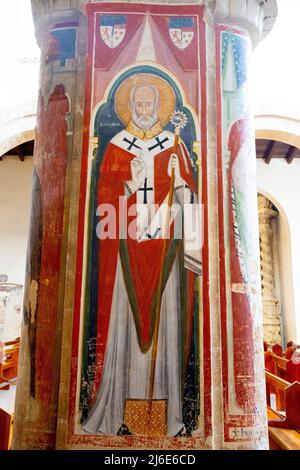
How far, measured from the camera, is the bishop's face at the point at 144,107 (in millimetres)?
3527

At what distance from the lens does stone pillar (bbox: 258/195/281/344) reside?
12.3 m

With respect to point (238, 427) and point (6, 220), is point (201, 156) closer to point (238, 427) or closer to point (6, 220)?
point (238, 427)

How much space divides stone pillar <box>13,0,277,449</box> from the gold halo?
7.9 inches

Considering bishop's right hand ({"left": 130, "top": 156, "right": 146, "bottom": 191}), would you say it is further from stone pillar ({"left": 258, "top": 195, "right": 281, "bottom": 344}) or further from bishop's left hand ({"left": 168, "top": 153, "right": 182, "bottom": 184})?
stone pillar ({"left": 258, "top": 195, "right": 281, "bottom": 344})

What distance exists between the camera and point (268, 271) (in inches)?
511

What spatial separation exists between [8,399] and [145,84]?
4407 millimetres

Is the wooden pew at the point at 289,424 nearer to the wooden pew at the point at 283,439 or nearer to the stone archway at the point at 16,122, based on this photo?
the wooden pew at the point at 283,439

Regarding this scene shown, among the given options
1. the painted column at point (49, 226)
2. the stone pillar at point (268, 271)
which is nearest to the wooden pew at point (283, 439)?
the painted column at point (49, 226)

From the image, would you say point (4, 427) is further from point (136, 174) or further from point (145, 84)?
point (145, 84)

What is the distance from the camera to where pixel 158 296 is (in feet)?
10.5

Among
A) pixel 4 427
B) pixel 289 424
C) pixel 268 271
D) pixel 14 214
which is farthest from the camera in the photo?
pixel 268 271

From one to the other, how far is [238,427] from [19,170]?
435 inches

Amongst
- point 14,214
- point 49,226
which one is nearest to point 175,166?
point 49,226

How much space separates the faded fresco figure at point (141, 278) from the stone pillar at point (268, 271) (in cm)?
977
